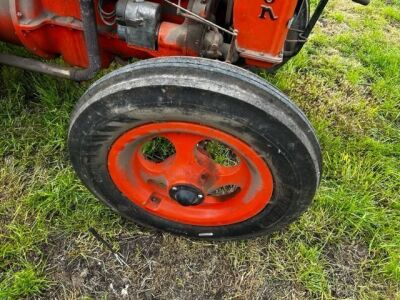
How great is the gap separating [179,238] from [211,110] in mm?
860

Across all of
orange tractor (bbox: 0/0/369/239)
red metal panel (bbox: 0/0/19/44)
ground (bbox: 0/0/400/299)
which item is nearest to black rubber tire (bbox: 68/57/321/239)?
orange tractor (bbox: 0/0/369/239)

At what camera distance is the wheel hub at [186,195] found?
75.0 inches

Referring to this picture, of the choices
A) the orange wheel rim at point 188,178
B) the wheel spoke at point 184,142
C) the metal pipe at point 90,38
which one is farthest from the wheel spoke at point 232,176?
the metal pipe at point 90,38

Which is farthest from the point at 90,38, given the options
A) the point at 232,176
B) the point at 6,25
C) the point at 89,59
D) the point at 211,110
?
the point at 232,176

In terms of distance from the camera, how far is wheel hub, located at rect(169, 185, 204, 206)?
191 centimetres

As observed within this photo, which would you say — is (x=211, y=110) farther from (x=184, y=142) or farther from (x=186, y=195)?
(x=186, y=195)

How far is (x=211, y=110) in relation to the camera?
1534 mm

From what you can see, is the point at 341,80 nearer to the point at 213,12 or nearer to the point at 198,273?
the point at 213,12

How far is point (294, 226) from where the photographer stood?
7.52ft

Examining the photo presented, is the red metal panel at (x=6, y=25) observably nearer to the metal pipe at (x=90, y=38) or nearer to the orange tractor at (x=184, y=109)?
the orange tractor at (x=184, y=109)

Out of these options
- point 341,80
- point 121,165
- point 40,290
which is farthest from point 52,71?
point 341,80

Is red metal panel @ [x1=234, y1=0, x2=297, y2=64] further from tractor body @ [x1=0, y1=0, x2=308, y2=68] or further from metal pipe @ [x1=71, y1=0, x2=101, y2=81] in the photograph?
metal pipe @ [x1=71, y1=0, x2=101, y2=81]

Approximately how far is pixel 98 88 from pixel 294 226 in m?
1.19

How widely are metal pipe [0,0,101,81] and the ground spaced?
0.46 meters
